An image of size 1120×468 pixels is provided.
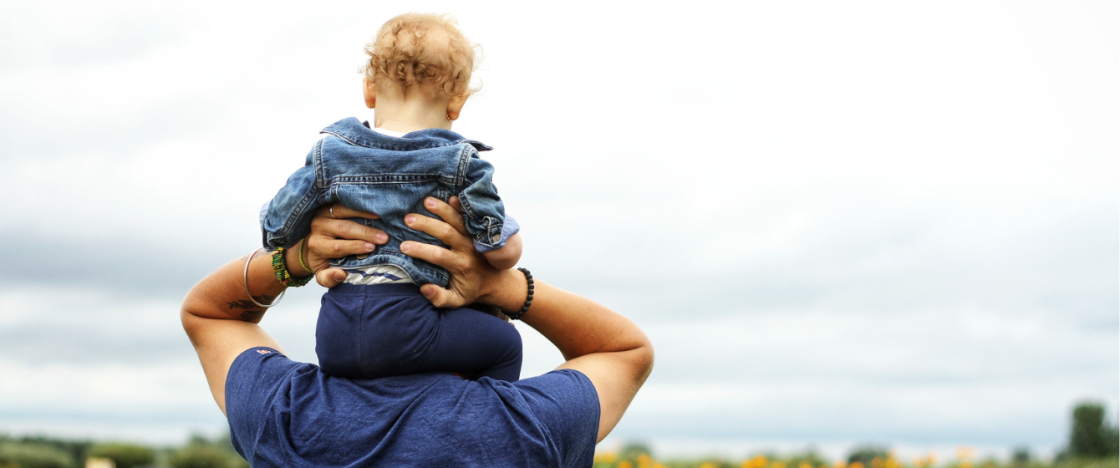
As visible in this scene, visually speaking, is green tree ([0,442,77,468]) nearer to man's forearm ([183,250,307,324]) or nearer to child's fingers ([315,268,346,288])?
man's forearm ([183,250,307,324])

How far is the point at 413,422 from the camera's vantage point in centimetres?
203

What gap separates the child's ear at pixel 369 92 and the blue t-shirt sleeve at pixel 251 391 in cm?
87

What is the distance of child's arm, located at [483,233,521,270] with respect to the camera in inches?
87.6

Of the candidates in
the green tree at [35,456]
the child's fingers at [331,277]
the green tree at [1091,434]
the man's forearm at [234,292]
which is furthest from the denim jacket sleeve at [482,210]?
the green tree at [1091,434]

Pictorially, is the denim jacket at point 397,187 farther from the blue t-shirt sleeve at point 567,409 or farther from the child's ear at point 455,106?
the blue t-shirt sleeve at point 567,409

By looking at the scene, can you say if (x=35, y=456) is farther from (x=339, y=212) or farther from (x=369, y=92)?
(x=339, y=212)

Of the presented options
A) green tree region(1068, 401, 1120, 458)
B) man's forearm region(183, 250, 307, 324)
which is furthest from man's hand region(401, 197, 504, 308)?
green tree region(1068, 401, 1120, 458)

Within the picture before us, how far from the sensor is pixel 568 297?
8.43 ft

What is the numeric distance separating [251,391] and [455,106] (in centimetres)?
106

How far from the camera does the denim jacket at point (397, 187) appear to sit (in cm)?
218

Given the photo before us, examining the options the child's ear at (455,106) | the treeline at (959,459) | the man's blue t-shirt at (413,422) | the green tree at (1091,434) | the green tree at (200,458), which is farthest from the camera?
the green tree at (1091,434)

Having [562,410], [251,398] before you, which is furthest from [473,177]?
[251,398]

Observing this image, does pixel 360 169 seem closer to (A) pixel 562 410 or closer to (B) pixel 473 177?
(B) pixel 473 177

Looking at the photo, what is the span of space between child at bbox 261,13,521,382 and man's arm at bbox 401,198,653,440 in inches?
1.5
